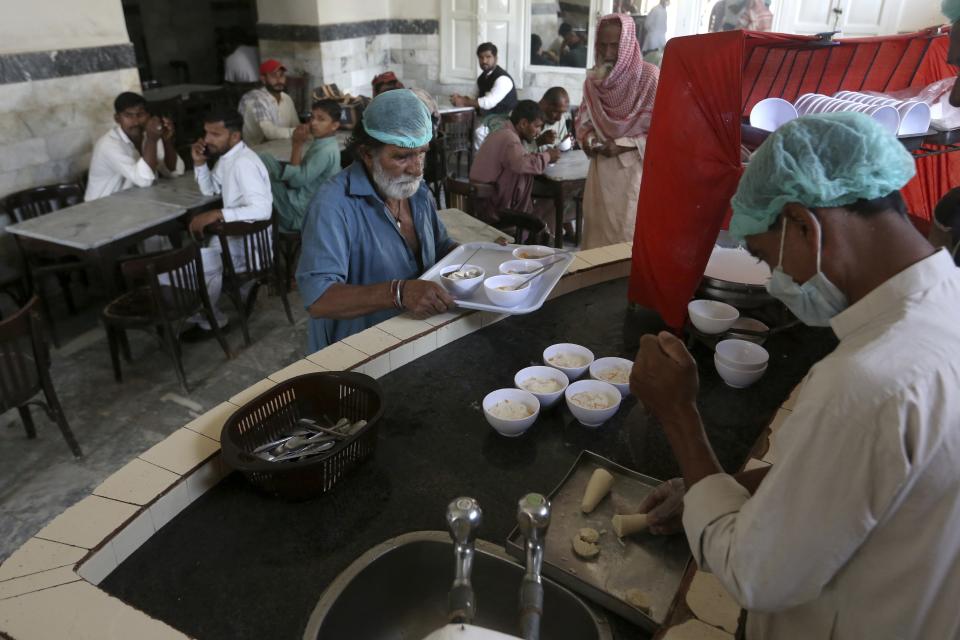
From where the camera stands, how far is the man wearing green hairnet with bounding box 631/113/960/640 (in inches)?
33.9

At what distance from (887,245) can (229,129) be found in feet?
14.4

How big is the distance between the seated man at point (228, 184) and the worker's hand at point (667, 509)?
3.78m

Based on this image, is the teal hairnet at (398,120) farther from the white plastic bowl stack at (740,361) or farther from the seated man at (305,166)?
the seated man at (305,166)

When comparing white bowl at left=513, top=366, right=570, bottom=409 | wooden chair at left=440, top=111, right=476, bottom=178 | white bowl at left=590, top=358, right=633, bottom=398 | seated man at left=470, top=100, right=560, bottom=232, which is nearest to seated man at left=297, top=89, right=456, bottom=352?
white bowl at left=513, top=366, right=570, bottom=409

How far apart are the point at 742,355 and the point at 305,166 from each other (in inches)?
155

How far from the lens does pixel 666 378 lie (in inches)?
54.0

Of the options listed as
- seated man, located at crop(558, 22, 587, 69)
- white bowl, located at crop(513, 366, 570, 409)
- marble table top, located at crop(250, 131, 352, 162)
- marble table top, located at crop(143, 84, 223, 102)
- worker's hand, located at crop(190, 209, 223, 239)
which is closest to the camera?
white bowl, located at crop(513, 366, 570, 409)

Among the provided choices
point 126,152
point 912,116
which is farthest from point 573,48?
point 912,116

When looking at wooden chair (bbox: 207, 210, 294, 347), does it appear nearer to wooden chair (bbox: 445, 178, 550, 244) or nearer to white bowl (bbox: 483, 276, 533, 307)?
wooden chair (bbox: 445, 178, 550, 244)

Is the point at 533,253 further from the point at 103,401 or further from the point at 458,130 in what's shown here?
the point at 458,130

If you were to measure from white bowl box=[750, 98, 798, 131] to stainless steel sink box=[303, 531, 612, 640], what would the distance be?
5.11 ft

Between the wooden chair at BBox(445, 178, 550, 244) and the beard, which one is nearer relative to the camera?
the beard

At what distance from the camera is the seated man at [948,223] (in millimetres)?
1912

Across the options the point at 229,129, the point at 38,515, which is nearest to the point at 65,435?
the point at 38,515
